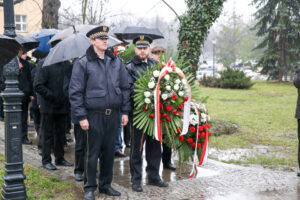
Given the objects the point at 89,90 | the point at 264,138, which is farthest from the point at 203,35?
the point at 89,90

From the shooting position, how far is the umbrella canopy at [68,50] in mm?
5262

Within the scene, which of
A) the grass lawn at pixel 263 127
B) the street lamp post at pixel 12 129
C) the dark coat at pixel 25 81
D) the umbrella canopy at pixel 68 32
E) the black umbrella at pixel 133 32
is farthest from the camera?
the black umbrella at pixel 133 32

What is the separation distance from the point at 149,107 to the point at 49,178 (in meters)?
1.89

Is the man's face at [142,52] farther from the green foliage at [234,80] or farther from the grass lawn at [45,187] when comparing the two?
the green foliage at [234,80]

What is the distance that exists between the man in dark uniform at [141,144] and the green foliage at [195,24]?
3.78 metres

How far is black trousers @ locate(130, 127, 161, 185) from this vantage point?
5242 millimetres

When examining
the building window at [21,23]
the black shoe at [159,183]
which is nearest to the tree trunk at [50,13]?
the black shoe at [159,183]

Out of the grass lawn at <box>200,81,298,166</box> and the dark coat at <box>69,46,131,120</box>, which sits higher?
the dark coat at <box>69,46,131,120</box>

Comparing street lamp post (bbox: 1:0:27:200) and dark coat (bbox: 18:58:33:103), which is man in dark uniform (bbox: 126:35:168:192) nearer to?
street lamp post (bbox: 1:0:27:200)

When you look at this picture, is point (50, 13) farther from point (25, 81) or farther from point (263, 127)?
point (263, 127)

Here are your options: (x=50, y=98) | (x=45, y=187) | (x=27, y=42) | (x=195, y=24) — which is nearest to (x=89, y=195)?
(x=45, y=187)

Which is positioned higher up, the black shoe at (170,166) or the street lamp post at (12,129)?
the street lamp post at (12,129)

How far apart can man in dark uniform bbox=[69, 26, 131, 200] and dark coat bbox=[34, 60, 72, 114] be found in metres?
1.49

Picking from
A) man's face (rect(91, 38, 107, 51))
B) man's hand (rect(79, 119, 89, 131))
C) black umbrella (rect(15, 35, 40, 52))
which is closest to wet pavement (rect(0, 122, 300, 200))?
man's hand (rect(79, 119, 89, 131))
